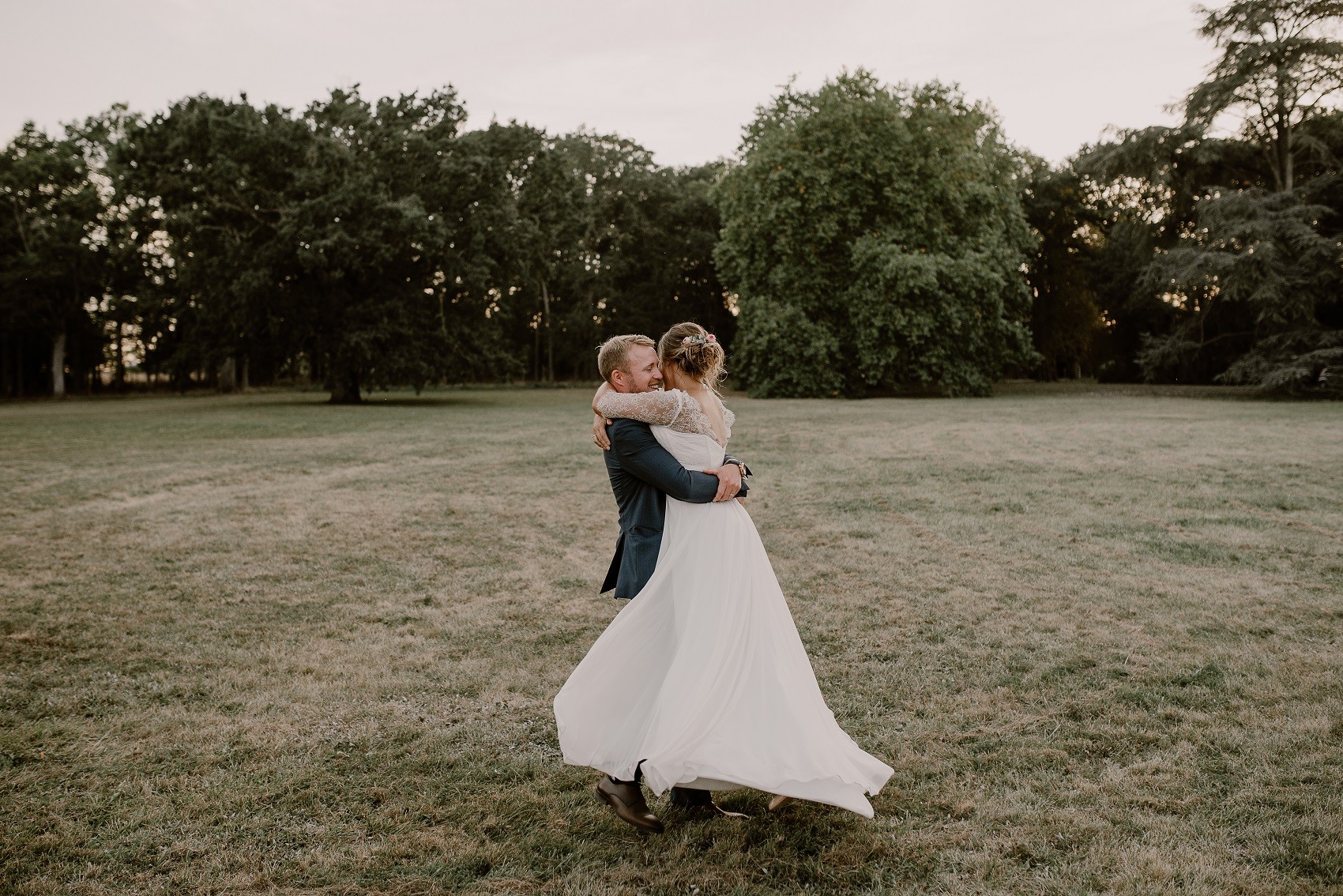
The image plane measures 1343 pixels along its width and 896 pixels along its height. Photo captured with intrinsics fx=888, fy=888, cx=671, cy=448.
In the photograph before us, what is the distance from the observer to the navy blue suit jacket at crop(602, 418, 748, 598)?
3.16 m

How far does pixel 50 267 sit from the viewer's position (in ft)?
125

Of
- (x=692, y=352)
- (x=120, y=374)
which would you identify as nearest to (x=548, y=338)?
(x=120, y=374)

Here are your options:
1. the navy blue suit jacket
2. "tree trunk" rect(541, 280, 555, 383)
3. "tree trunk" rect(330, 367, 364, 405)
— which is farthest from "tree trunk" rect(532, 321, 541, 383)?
the navy blue suit jacket

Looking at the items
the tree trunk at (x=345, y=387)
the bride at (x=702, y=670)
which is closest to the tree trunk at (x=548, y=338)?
the tree trunk at (x=345, y=387)

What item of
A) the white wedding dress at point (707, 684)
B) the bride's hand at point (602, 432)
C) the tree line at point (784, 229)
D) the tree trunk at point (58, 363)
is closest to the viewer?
the white wedding dress at point (707, 684)

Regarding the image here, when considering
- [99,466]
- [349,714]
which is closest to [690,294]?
[99,466]

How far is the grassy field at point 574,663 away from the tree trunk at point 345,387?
19773mm

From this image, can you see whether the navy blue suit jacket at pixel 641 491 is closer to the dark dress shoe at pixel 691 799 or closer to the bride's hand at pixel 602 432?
the bride's hand at pixel 602 432

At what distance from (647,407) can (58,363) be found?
46.4m

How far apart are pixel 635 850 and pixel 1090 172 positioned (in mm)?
35154

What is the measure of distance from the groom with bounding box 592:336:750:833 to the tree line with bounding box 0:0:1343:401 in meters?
25.8

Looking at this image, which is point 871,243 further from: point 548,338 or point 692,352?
point 692,352

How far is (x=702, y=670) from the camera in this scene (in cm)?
315

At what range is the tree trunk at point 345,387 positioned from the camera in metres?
31.1
